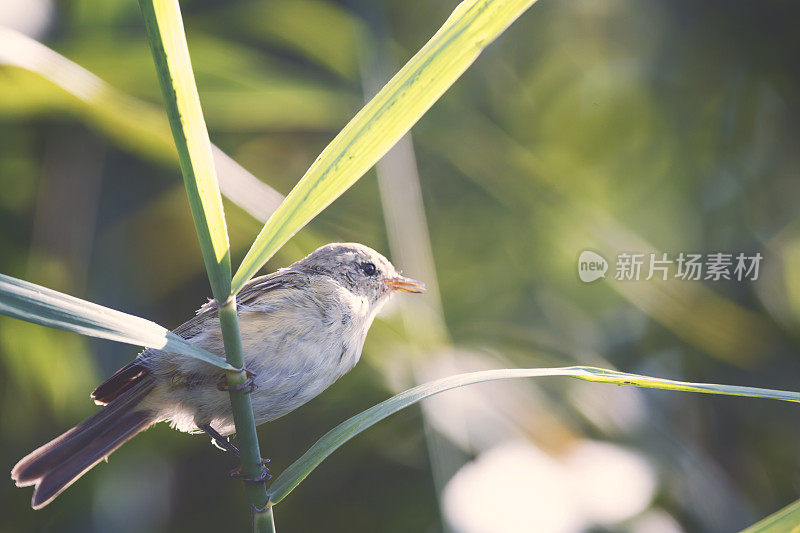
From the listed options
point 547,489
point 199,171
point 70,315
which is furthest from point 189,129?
point 547,489

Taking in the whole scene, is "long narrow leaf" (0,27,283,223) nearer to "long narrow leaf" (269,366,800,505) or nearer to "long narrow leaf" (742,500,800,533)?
"long narrow leaf" (269,366,800,505)

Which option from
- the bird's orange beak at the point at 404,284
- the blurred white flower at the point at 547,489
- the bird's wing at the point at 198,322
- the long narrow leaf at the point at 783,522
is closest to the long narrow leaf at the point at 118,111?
the bird's wing at the point at 198,322

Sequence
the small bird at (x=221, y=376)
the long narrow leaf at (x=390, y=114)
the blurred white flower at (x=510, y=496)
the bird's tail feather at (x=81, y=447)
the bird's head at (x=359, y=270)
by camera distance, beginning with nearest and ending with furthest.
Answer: the long narrow leaf at (x=390, y=114), the bird's tail feather at (x=81, y=447), the small bird at (x=221, y=376), the blurred white flower at (x=510, y=496), the bird's head at (x=359, y=270)

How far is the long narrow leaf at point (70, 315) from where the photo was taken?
0.61 metres

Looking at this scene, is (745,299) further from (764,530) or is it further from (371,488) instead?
(764,530)

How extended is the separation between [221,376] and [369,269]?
65 centimetres

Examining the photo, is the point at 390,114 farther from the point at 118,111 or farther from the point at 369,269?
the point at 369,269

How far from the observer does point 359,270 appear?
6.21ft

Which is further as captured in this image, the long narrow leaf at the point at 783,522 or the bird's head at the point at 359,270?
the bird's head at the point at 359,270

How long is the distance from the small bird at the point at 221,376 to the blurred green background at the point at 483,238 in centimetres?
24

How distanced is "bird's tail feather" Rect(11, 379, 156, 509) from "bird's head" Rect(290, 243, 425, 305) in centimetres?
59

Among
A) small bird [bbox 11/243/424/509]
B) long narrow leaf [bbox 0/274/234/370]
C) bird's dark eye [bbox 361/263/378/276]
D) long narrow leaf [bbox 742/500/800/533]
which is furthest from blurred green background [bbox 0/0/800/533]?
long narrow leaf [bbox 0/274/234/370]

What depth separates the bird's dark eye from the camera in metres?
1.90

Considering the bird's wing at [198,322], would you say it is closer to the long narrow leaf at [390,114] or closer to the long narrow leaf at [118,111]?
the long narrow leaf at [118,111]
